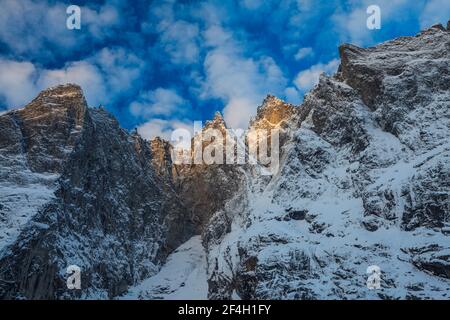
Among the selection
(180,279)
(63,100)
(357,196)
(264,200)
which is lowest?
(180,279)

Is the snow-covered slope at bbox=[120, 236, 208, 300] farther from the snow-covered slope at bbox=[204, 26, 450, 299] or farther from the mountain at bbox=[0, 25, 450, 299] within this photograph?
the snow-covered slope at bbox=[204, 26, 450, 299]

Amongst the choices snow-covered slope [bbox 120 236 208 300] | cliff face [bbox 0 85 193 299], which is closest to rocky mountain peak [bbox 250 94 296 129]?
cliff face [bbox 0 85 193 299]

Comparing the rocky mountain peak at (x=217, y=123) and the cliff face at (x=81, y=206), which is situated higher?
the rocky mountain peak at (x=217, y=123)

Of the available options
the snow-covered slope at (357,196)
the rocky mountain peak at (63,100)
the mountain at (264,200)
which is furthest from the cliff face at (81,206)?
the snow-covered slope at (357,196)

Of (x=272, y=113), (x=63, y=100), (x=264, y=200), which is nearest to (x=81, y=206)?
(x=63, y=100)

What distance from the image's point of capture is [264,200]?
398ft

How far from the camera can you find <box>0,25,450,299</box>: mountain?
93.5 meters

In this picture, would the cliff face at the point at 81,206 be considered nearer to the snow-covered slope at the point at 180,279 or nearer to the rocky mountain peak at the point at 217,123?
the snow-covered slope at the point at 180,279

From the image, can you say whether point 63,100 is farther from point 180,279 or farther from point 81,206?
point 180,279

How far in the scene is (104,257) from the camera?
123 metres

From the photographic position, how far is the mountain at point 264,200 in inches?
3681
